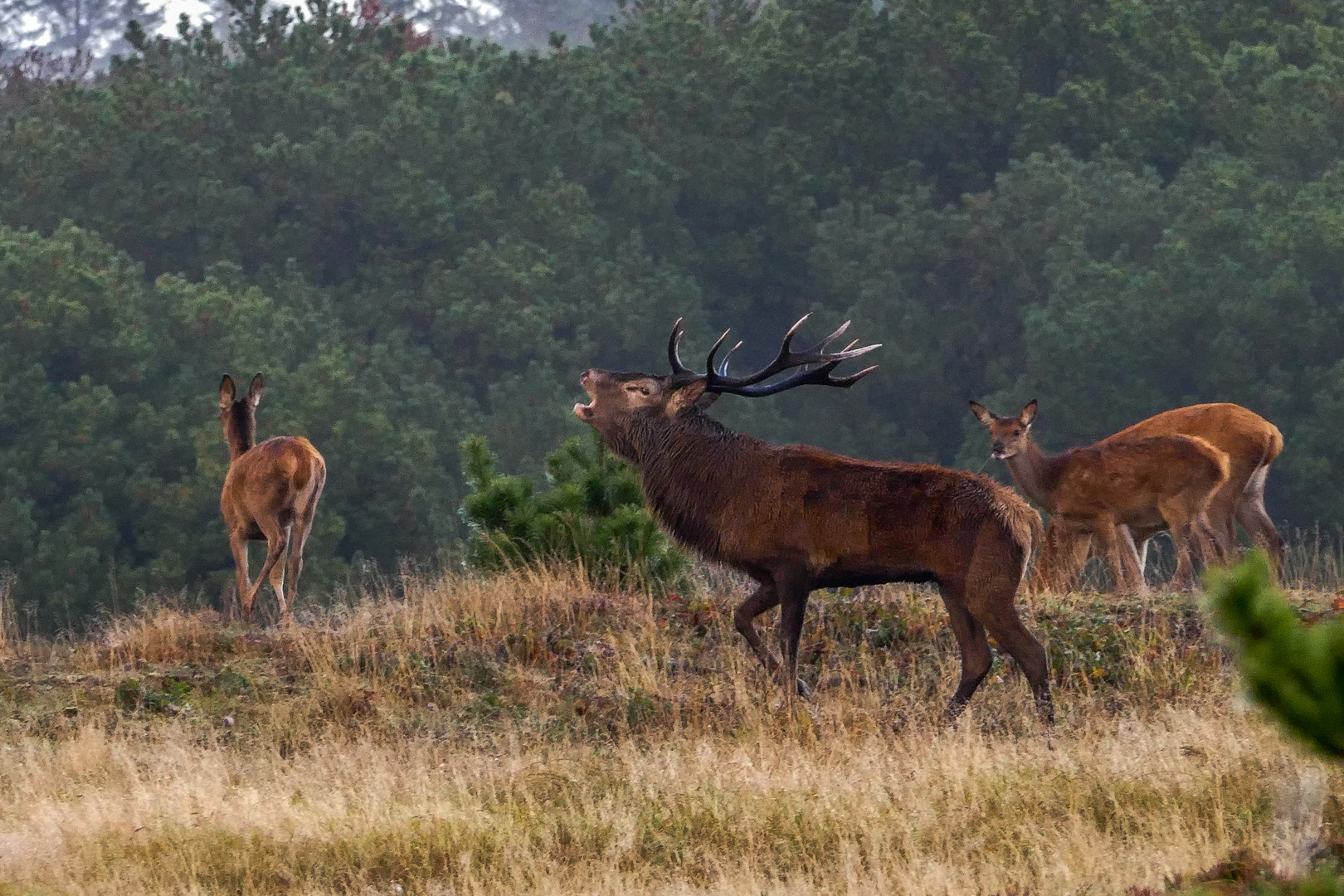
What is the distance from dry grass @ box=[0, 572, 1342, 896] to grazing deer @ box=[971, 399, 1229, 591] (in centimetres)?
229

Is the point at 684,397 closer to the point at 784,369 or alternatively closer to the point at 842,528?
the point at 784,369

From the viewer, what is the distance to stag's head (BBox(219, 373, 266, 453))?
1549 cm

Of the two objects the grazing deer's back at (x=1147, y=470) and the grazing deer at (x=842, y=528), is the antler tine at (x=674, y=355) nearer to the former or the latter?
the grazing deer at (x=842, y=528)

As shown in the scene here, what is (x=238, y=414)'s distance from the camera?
51.1 feet

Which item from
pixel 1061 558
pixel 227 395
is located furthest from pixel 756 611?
pixel 227 395

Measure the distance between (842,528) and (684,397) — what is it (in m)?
1.36

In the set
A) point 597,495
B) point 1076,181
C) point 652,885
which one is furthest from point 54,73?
point 652,885

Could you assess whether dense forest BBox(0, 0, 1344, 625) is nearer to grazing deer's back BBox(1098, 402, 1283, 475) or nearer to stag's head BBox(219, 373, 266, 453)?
stag's head BBox(219, 373, 266, 453)

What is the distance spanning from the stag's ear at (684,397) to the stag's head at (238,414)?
6615 millimetres

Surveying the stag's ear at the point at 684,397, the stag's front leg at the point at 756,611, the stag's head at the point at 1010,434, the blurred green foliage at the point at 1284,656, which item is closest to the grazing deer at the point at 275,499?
the stag's head at the point at 1010,434

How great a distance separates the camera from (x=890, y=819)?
6598mm

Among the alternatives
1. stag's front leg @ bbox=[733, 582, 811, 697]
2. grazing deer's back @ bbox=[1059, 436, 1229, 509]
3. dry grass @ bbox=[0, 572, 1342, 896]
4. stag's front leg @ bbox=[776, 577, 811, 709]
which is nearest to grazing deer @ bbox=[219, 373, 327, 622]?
dry grass @ bbox=[0, 572, 1342, 896]

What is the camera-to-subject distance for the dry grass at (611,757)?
6.35 metres

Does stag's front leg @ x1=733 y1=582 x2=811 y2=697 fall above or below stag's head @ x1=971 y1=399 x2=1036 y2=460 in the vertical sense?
above
